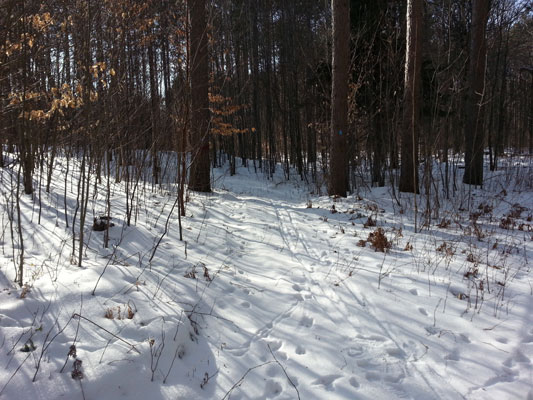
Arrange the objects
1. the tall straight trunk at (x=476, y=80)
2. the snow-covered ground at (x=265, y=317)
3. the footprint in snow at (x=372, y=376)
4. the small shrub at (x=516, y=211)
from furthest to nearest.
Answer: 1. the tall straight trunk at (x=476, y=80)
2. the small shrub at (x=516, y=211)
3. the footprint in snow at (x=372, y=376)
4. the snow-covered ground at (x=265, y=317)

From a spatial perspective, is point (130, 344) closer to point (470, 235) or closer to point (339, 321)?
point (339, 321)

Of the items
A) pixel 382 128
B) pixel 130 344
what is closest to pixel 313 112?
pixel 382 128

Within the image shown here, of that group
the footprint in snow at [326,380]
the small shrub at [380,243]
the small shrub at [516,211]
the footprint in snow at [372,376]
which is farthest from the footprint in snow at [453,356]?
the small shrub at [516,211]

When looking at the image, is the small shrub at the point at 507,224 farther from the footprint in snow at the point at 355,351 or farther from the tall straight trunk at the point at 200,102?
the tall straight trunk at the point at 200,102

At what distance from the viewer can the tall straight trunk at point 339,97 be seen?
302 inches

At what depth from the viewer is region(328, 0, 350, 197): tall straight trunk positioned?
7.67 meters

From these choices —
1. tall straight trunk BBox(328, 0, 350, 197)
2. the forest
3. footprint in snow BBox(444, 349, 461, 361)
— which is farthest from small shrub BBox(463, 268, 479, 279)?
tall straight trunk BBox(328, 0, 350, 197)

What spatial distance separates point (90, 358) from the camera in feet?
6.86

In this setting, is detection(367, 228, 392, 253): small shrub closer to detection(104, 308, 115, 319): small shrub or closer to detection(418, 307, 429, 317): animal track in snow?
detection(418, 307, 429, 317): animal track in snow

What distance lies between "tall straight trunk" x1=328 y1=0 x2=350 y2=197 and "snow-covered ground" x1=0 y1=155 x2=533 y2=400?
134 inches

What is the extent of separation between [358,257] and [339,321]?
1571 mm

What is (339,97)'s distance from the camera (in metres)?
8.01

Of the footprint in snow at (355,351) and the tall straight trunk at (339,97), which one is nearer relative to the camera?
the footprint in snow at (355,351)

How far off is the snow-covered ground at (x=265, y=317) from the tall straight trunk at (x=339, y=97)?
3413 millimetres
